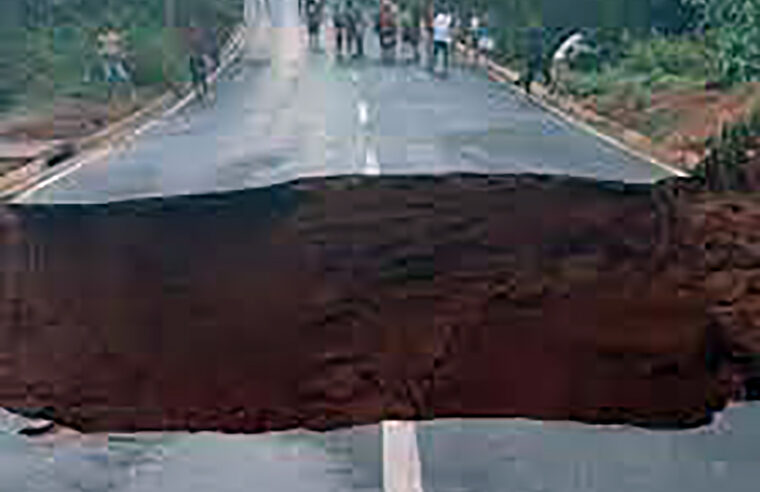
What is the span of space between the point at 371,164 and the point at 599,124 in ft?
24.7

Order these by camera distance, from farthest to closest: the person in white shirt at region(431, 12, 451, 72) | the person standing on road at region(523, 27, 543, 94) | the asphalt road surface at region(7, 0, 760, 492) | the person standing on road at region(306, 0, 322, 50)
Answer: the person standing on road at region(306, 0, 322, 50) < the person in white shirt at region(431, 12, 451, 72) < the person standing on road at region(523, 27, 543, 94) < the asphalt road surface at region(7, 0, 760, 492)

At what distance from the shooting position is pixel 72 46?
38438mm

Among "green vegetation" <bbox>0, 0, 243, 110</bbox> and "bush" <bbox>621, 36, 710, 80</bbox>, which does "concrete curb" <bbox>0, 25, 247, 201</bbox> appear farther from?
"bush" <bbox>621, 36, 710, 80</bbox>

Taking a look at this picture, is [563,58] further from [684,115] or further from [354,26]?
[684,115]

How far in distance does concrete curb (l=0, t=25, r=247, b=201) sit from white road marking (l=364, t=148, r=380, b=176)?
4.35m

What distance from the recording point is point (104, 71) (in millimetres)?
36406

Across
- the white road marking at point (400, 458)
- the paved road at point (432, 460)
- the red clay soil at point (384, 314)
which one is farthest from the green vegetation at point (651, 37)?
the white road marking at point (400, 458)

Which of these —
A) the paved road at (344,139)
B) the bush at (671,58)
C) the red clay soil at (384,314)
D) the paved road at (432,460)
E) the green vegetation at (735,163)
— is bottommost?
the paved road at (344,139)

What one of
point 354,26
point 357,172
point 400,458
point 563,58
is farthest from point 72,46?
point 400,458

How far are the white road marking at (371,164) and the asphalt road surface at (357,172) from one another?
0.18ft

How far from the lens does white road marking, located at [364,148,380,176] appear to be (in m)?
18.7

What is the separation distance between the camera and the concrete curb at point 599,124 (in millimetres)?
20641

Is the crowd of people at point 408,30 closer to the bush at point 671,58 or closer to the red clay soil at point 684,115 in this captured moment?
the bush at point 671,58

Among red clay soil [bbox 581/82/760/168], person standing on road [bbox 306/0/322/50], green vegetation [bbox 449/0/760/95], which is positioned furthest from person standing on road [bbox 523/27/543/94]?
person standing on road [bbox 306/0/322/50]
